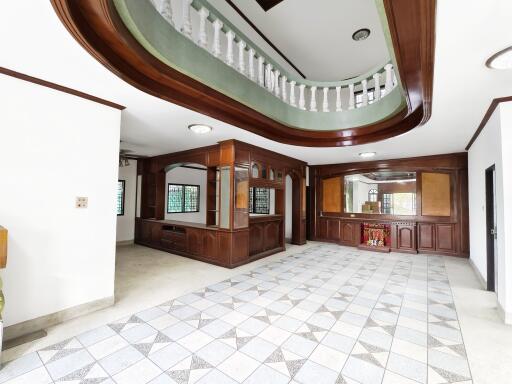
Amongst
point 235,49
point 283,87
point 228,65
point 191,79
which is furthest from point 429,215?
point 191,79

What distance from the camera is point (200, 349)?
2.38m

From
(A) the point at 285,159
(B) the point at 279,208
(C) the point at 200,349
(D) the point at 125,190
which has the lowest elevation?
(C) the point at 200,349

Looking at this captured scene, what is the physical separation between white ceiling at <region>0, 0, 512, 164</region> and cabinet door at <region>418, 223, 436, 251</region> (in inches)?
111

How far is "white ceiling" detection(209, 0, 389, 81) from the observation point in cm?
434

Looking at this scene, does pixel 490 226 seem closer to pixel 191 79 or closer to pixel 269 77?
pixel 269 77

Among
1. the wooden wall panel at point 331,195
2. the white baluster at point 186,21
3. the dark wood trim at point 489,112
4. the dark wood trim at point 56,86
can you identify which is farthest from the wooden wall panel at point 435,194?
the dark wood trim at point 56,86

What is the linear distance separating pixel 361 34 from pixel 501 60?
354cm

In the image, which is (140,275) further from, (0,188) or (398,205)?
(398,205)

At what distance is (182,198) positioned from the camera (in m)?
9.62

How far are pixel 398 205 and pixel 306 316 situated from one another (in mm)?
5730

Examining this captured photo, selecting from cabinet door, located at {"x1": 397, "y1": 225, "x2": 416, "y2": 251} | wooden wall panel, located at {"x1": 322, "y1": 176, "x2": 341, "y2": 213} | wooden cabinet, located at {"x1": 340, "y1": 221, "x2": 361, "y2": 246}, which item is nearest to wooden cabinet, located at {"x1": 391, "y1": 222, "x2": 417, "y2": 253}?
cabinet door, located at {"x1": 397, "y1": 225, "x2": 416, "y2": 251}

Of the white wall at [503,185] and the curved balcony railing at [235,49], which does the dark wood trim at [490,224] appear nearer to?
the white wall at [503,185]

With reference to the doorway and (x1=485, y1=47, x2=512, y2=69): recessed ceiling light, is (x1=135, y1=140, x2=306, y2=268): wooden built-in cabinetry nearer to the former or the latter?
(x1=485, y1=47, x2=512, y2=69): recessed ceiling light

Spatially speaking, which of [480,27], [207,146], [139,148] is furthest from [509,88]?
[139,148]
